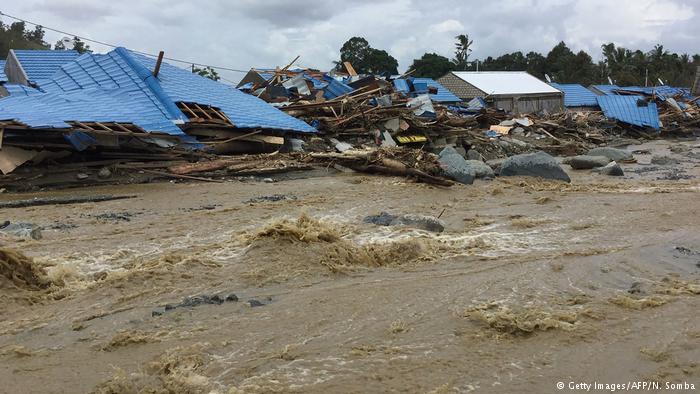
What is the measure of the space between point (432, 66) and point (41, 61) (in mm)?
46487

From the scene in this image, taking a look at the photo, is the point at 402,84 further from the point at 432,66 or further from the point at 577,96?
the point at 432,66

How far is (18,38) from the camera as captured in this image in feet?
138

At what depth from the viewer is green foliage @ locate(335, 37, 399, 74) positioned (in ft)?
187

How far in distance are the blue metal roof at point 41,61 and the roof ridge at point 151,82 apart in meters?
2.98

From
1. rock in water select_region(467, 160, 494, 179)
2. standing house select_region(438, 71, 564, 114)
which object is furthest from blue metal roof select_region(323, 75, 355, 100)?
standing house select_region(438, 71, 564, 114)

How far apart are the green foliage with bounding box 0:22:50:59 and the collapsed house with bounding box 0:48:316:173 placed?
20757mm

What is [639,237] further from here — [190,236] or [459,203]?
[190,236]

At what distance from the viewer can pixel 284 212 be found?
1002cm

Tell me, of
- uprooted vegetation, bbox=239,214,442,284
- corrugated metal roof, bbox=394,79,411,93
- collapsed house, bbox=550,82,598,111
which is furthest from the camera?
collapsed house, bbox=550,82,598,111

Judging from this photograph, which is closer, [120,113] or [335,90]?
[120,113]

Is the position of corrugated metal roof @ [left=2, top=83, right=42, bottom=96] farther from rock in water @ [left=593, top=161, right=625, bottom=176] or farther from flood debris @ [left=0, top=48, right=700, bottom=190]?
rock in water @ [left=593, top=161, right=625, bottom=176]

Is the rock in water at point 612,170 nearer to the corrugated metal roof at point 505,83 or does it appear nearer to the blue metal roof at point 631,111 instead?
the blue metal roof at point 631,111

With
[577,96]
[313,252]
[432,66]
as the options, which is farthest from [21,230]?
[432,66]

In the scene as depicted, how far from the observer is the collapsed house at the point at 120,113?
12375mm
